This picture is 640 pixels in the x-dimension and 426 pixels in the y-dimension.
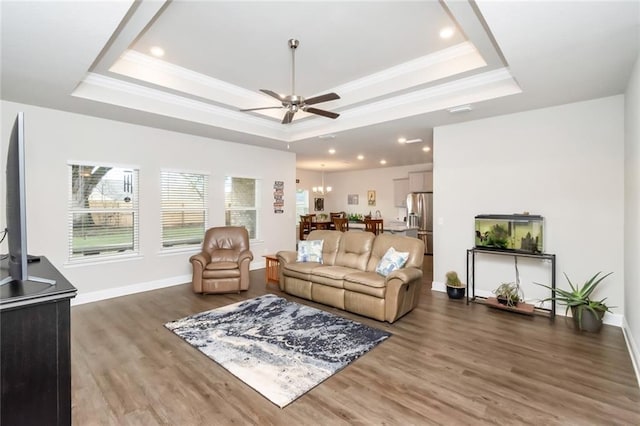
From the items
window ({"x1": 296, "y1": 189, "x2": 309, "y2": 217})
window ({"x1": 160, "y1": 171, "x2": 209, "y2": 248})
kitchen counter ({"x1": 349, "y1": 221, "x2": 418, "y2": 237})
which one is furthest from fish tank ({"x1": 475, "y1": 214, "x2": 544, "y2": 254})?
window ({"x1": 296, "y1": 189, "x2": 309, "y2": 217})

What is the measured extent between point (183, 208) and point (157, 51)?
2.66 metres

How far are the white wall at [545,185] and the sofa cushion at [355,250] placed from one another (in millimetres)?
1289

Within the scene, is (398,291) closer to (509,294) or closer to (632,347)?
(509,294)

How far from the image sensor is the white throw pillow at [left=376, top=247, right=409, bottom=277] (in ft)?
12.4

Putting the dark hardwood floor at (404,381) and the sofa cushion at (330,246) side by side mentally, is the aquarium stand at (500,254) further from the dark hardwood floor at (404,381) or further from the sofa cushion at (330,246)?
the sofa cushion at (330,246)

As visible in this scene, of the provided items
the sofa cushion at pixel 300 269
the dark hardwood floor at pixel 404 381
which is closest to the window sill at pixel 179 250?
the dark hardwood floor at pixel 404 381

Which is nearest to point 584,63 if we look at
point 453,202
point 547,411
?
point 453,202

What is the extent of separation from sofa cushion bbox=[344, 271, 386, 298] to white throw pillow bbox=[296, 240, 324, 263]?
37.3 inches

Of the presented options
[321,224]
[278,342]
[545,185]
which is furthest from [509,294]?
[321,224]

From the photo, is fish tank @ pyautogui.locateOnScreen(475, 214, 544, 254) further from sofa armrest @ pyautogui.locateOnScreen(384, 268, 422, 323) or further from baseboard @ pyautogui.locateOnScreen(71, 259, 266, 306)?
baseboard @ pyautogui.locateOnScreen(71, 259, 266, 306)

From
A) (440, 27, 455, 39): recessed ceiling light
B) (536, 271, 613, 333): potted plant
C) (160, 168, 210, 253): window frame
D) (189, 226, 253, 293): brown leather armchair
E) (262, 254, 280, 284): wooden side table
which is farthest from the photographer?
(262, 254, 280, 284): wooden side table

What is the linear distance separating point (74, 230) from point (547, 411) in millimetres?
5579

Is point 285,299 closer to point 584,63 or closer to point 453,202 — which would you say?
point 453,202

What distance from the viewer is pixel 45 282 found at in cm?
151
